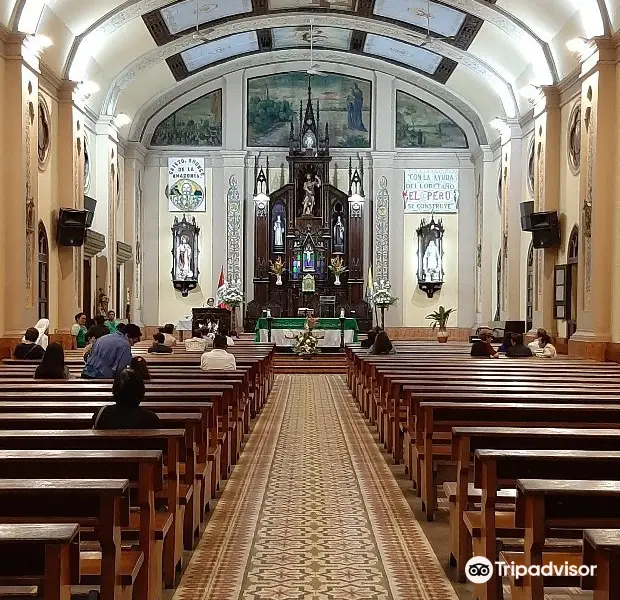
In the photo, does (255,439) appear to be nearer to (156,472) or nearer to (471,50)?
(156,472)

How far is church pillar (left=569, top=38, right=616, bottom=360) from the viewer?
1526 centimetres

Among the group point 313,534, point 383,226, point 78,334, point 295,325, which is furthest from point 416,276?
point 313,534

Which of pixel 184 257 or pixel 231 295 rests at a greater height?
pixel 184 257

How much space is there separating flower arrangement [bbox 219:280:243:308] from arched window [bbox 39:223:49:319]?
732cm

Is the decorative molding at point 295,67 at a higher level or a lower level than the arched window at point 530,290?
higher

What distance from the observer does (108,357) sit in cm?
876

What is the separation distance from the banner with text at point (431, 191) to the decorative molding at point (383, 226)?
1.93ft

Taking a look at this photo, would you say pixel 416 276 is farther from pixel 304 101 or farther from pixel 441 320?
pixel 304 101

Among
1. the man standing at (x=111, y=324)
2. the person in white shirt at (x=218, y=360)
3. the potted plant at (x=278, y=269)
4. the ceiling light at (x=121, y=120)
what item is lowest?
the person in white shirt at (x=218, y=360)

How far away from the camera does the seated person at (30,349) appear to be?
1220 cm

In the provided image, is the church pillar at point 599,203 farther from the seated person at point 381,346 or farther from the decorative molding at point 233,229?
the decorative molding at point 233,229

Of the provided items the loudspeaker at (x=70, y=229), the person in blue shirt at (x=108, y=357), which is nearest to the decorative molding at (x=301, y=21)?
the loudspeaker at (x=70, y=229)

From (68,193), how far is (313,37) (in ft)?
29.6

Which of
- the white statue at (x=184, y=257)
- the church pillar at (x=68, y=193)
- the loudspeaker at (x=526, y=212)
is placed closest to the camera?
the church pillar at (x=68, y=193)
